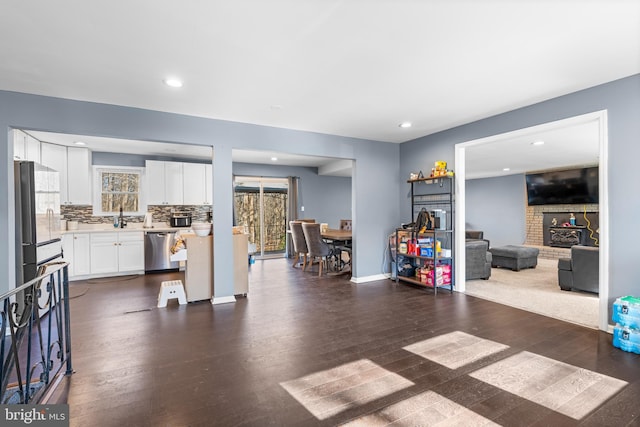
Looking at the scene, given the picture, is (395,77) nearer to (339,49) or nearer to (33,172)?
(339,49)

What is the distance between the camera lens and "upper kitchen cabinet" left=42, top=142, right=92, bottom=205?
5410 mm

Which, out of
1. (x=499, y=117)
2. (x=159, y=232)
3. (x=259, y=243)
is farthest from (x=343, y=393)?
(x=259, y=243)

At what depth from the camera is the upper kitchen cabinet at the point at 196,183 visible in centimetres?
647

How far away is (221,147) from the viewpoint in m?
4.06

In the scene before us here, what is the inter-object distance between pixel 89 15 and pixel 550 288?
6199 mm

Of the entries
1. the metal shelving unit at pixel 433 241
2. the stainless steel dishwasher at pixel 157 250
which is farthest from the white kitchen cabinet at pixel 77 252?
the metal shelving unit at pixel 433 241

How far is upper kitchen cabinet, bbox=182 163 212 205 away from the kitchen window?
0.87 metres

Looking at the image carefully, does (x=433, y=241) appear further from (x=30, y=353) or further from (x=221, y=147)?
(x=30, y=353)

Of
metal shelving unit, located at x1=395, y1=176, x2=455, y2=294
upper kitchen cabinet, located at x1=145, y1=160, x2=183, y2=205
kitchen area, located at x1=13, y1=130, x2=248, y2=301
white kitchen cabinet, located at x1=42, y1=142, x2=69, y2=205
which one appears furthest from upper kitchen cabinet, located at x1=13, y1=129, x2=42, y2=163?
metal shelving unit, located at x1=395, y1=176, x2=455, y2=294

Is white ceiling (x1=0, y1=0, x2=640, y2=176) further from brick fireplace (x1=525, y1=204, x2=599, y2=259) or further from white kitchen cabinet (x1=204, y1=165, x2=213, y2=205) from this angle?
brick fireplace (x1=525, y1=204, x2=599, y2=259)

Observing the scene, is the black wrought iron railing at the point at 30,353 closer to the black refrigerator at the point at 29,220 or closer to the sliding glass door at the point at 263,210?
the black refrigerator at the point at 29,220

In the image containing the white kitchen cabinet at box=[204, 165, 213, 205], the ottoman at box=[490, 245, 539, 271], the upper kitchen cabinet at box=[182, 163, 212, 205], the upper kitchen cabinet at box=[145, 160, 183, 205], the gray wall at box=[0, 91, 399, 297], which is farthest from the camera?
the white kitchen cabinet at box=[204, 165, 213, 205]

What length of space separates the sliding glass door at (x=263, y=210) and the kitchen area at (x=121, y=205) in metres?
1.29

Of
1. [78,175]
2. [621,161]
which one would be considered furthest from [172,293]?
[621,161]
